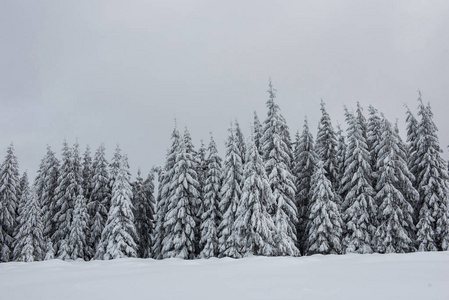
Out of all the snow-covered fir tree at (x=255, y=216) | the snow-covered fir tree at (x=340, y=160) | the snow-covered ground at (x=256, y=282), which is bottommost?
the snow-covered ground at (x=256, y=282)

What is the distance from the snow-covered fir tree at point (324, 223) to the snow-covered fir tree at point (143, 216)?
20.3m

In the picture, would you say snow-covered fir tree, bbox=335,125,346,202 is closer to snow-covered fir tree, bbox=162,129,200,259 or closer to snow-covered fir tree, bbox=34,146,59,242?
snow-covered fir tree, bbox=162,129,200,259

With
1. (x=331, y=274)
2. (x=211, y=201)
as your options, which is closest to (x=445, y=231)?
(x=211, y=201)

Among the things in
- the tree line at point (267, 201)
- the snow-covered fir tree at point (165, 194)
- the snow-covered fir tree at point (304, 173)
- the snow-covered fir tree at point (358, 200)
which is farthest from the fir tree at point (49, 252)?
the snow-covered fir tree at point (358, 200)

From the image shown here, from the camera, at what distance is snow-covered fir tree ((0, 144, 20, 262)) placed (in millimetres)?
36562

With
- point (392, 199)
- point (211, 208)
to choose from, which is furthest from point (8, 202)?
point (392, 199)

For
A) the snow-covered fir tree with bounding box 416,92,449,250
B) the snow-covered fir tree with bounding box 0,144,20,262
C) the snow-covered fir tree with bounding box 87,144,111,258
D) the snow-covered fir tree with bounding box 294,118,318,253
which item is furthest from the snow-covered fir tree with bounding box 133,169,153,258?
the snow-covered fir tree with bounding box 416,92,449,250

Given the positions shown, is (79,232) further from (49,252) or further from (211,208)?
(211,208)

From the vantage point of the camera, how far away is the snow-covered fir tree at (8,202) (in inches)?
1439

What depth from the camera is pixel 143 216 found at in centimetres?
4056

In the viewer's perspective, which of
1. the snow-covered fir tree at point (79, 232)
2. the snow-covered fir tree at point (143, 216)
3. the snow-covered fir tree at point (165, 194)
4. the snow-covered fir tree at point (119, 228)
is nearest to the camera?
the snow-covered fir tree at point (119, 228)

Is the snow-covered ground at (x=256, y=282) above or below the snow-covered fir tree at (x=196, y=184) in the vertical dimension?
below

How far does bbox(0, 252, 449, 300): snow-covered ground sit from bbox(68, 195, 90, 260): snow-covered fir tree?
2430 cm

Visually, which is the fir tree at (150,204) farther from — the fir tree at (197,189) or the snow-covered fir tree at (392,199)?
the snow-covered fir tree at (392,199)
